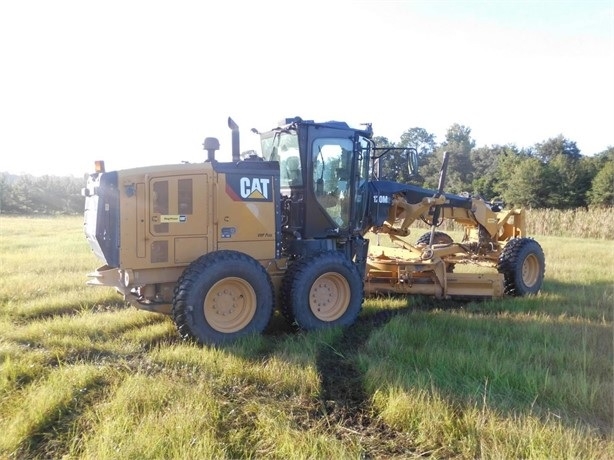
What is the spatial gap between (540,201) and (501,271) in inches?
1407

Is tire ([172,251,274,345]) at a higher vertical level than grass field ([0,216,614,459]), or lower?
higher

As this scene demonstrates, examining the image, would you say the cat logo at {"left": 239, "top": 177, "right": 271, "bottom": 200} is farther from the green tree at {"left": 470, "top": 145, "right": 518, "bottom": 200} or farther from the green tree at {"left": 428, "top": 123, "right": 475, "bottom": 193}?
the green tree at {"left": 470, "top": 145, "right": 518, "bottom": 200}

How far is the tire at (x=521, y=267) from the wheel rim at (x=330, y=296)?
11.0 feet

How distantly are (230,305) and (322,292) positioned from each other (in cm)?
130

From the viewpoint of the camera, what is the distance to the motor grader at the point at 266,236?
5.92 meters

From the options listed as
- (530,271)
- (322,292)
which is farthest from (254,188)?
(530,271)

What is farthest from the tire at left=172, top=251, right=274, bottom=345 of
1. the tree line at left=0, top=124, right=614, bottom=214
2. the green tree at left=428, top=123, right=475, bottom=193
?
the green tree at left=428, top=123, right=475, bottom=193

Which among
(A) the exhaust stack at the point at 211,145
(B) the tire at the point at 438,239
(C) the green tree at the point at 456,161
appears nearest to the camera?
(A) the exhaust stack at the point at 211,145

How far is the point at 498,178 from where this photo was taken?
4756cm

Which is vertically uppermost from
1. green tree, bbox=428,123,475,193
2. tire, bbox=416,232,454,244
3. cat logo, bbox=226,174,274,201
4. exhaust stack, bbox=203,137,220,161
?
green tree, bbox=428,123,475,193

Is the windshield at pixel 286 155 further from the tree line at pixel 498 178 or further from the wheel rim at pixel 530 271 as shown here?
the tree line at pixel 498 178

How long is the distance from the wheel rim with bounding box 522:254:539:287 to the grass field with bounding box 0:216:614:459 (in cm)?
189

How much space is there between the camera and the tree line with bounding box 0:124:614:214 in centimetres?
4050

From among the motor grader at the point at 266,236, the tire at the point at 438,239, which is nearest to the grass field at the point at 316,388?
the motor grader at the point at 266,236
